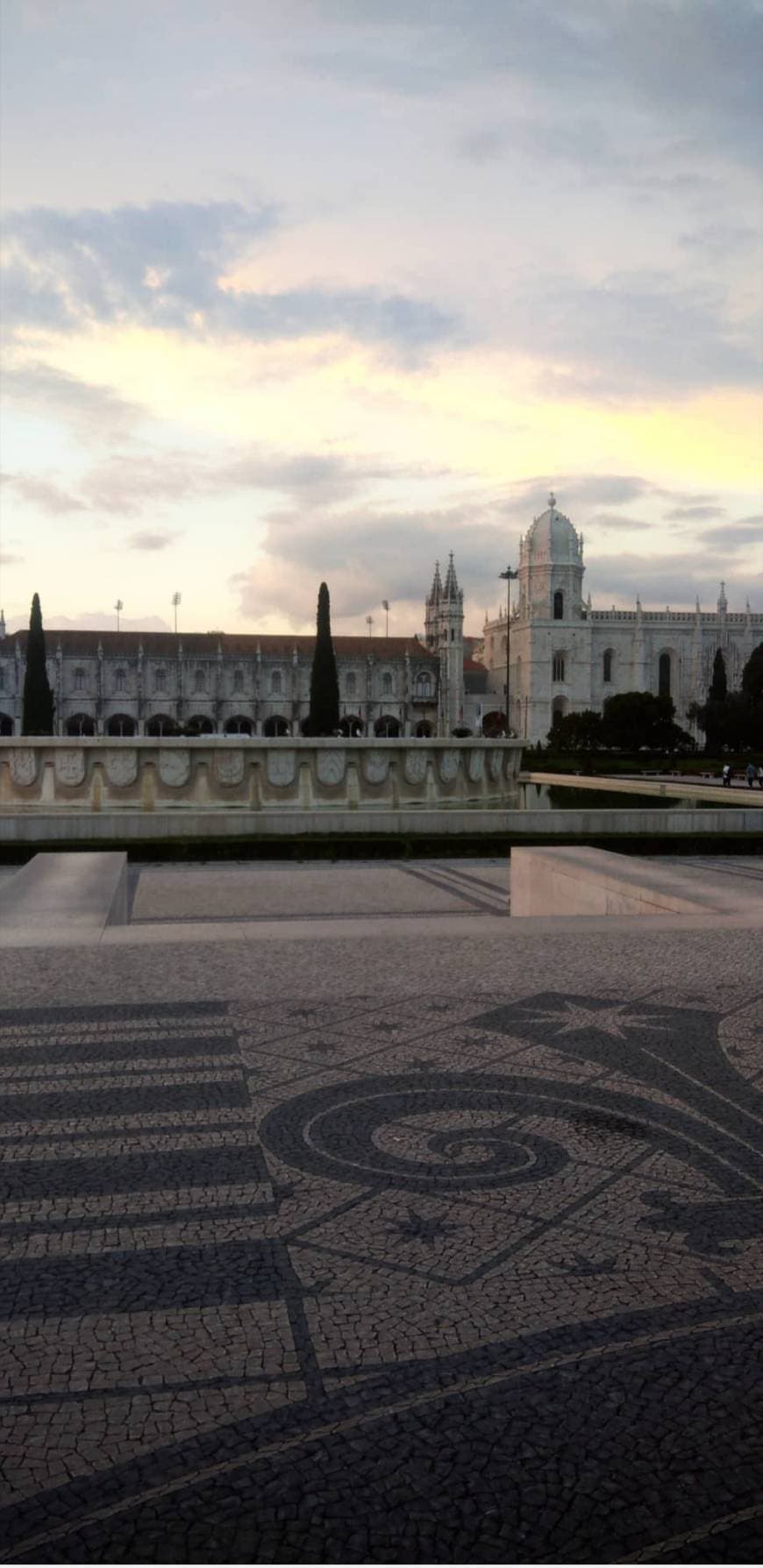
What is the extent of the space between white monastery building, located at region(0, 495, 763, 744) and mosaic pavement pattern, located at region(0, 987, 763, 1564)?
2771 inches

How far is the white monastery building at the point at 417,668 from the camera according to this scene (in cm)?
7688

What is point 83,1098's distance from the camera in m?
4.84

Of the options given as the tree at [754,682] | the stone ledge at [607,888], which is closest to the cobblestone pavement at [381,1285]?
the stone ledge at [607,888]

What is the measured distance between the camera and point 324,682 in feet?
179

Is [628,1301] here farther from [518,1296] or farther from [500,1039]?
[500,1039]

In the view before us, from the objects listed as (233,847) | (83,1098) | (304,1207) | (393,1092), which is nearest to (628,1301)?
(304,1207)

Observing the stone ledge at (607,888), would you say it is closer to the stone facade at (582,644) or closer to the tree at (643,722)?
the tree at (643,722)

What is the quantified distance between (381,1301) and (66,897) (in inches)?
275

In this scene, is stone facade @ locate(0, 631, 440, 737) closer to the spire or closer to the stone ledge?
the spire

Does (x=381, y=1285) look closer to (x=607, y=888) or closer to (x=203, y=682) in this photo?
(x=607, y=888)

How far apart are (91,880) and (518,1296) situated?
7.96 m

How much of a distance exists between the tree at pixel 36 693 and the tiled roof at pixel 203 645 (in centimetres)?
2216

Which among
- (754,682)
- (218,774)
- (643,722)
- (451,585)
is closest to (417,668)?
(451,585)

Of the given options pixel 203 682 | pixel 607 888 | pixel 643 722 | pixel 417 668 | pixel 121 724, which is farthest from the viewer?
pixel 417 668
